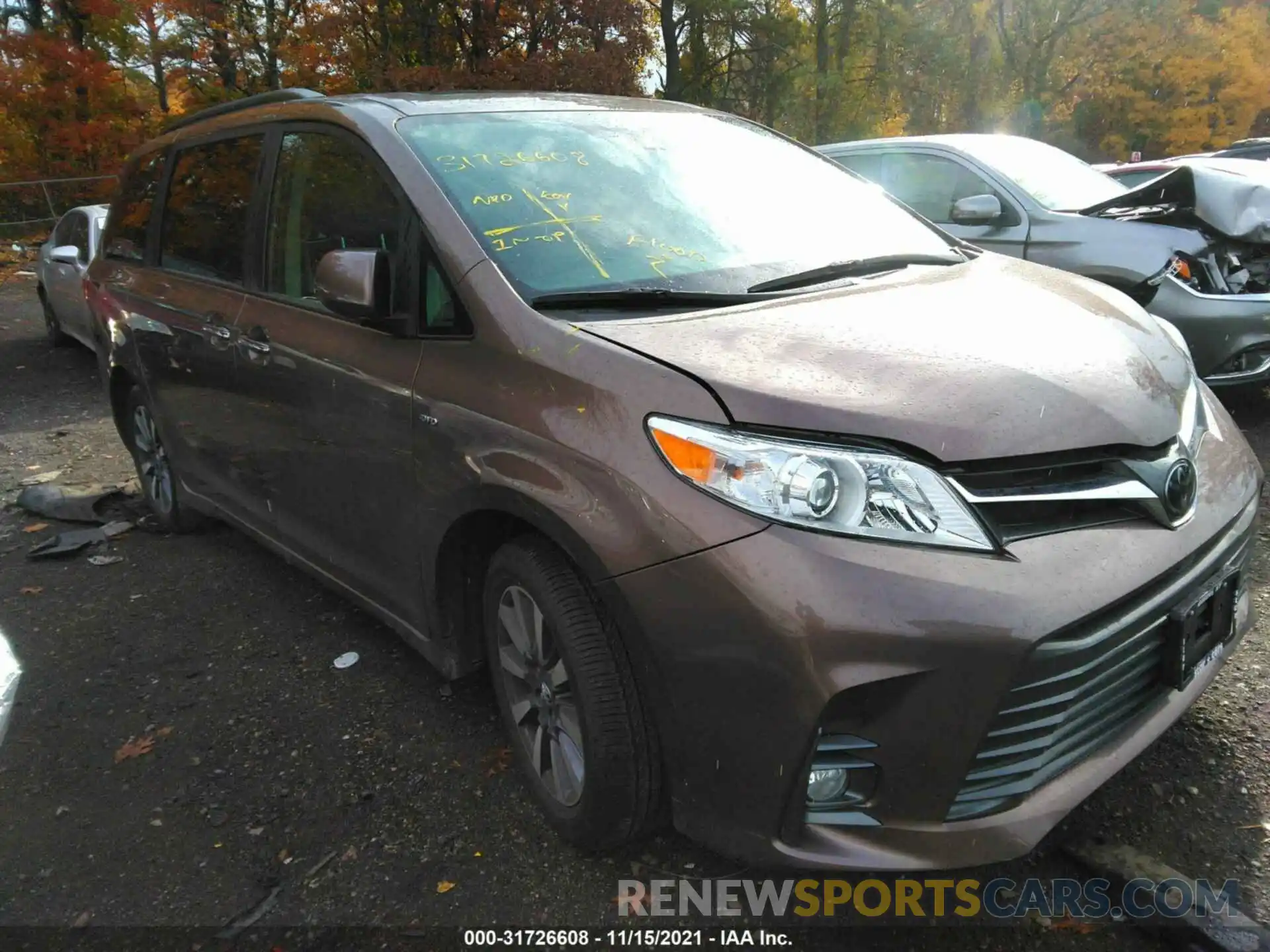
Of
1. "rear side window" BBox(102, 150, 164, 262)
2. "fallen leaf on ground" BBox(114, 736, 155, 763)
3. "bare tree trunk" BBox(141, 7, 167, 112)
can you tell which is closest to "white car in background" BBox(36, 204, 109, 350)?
"rear side window" BBox(102, 150, 164, 262)

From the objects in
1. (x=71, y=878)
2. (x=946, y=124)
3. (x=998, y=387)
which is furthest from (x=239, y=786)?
(x=946, y=124)

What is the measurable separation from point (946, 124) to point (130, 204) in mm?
24282

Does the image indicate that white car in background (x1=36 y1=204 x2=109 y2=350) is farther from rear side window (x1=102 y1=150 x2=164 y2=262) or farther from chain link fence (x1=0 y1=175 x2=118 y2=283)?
chain link fence (x1=0 y1=175 x2=118 y2=283)

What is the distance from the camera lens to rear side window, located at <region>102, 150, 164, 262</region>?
173 inches

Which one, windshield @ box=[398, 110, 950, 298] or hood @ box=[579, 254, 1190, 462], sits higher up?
windshield @ box=[398, 110, 950, 298]

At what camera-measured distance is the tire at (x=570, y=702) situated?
2.09 metres

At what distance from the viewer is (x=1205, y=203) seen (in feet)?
16.9

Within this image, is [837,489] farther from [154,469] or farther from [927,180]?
[927,180]

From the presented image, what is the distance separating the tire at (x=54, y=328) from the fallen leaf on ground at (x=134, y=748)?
8364mm

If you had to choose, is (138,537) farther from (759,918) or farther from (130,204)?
(759,918)

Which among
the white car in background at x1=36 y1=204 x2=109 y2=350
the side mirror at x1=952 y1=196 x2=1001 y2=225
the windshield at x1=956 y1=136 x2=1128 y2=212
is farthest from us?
the white car in background at x1=36 y1=204 x2=109 y2=350

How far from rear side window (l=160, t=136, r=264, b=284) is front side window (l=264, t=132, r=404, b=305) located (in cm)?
25

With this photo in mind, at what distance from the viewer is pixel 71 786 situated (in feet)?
9.38

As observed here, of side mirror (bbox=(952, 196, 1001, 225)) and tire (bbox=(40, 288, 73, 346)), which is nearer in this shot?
side mirror (bbox=(952, 196, 1001, 225))
